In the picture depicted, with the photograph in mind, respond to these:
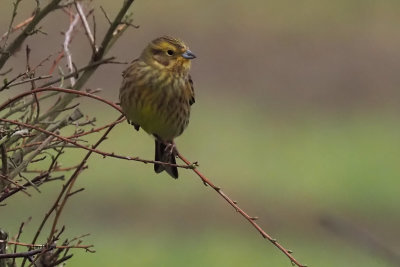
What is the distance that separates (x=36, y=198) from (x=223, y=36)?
6.43 meters

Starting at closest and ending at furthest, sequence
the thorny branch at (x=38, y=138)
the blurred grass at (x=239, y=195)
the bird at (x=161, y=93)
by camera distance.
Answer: the thorny branch at (x=38, y=138)
the bird at (x=161, y=93)
the blurred grass at (x=239, y=195)

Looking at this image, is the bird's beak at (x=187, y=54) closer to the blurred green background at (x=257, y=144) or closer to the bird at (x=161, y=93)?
the bird at (x=161, y=93)

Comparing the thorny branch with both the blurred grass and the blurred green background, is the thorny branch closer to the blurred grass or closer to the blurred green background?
the blurred green background

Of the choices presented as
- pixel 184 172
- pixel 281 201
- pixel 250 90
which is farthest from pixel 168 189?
pixel 250 90

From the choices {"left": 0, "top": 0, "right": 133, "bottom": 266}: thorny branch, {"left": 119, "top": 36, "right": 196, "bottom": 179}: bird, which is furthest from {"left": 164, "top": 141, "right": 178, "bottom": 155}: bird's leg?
{"left": 0, "top": 0, "right": 133, "bottom": 266}: thorny branch

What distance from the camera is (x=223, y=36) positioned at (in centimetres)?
1723

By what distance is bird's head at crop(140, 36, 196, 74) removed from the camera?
169 inches

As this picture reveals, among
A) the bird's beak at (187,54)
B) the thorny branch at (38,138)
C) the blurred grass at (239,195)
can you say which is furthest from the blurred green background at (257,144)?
the thorny branch at (38,138)

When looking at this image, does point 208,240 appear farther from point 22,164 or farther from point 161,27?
point 22,164

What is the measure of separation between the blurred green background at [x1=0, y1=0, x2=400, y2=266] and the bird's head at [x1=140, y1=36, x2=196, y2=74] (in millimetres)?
3189

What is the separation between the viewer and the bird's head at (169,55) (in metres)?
4.29

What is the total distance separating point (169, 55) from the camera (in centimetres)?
435

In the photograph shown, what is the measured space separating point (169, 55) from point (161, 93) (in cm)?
15

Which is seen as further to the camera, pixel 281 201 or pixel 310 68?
pixel 310 68
